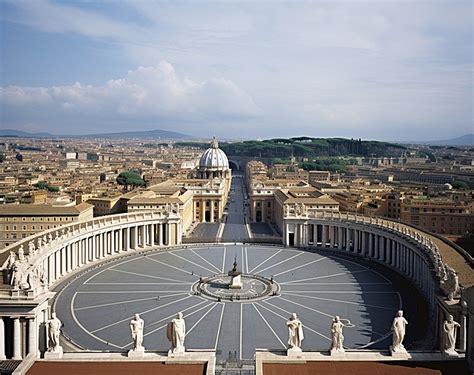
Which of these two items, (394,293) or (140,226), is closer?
(394,293)

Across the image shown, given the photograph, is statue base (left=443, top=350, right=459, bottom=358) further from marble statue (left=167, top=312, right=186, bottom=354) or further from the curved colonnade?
marble statue (left=167, top=312, right=186, bottom=354)

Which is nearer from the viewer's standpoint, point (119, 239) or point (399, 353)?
point (399, 353)

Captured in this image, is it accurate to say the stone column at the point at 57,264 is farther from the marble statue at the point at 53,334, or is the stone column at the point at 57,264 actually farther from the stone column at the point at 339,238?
the stone column at the point at 339,238

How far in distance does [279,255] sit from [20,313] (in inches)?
1566

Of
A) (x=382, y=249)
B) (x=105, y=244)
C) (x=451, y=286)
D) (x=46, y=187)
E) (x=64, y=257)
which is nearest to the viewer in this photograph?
(x=451, y=286)

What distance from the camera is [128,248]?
66.7 m

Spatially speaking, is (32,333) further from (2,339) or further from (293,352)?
(293,352)

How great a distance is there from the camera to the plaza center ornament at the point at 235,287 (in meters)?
44.1

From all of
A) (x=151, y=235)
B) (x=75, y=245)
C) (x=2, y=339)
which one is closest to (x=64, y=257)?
(x=75, y=245)

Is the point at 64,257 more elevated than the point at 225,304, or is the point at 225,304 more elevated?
the point at 64,257

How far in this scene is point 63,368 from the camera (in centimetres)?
1881

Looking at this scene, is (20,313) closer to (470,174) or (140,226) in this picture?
(140,226)

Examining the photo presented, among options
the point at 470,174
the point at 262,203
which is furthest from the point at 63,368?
the point at 470,174

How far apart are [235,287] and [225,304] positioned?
4.34 metres
